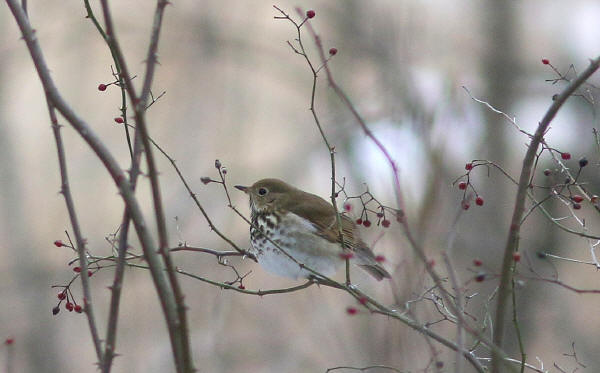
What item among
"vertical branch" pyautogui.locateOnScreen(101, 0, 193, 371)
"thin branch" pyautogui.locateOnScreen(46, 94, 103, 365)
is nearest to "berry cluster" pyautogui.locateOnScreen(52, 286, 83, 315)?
"thin branch" pyautogui.locateOnScreen(46, 94, 103, 365)

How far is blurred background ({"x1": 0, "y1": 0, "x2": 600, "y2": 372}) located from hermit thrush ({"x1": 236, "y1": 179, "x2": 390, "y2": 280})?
1.96 meters

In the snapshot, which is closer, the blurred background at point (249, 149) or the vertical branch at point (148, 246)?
the vertical branch at point (148, 246)

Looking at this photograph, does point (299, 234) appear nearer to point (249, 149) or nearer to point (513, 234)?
point (513, 234)

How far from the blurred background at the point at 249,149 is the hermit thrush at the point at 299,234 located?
1956 millimetres

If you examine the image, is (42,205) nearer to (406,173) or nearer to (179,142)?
(179,142)

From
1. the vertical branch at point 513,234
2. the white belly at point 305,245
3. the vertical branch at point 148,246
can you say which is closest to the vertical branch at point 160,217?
the vertical branch at point 148,246

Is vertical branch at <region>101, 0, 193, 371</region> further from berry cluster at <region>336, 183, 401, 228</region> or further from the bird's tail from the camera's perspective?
the bird's tail

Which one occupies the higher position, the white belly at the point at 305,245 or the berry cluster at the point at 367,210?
the white belly at the point at 305,245

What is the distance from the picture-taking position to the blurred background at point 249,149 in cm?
698

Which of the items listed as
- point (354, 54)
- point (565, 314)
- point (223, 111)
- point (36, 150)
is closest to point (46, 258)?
point (36, 150)

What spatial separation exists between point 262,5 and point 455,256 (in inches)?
149

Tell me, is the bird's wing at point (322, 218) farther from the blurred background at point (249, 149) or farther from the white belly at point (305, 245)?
the blurred background at point (249, 149)

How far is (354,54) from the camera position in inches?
316

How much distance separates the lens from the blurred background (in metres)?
6.98
